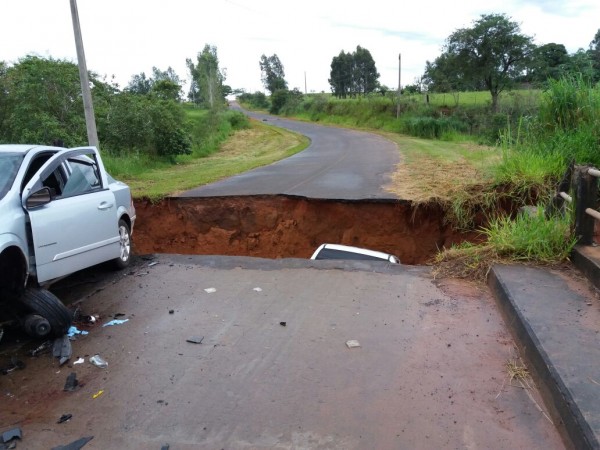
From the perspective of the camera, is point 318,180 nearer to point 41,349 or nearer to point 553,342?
point 41,349

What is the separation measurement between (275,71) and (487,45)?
282 ft

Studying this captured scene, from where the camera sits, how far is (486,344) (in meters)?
4.55

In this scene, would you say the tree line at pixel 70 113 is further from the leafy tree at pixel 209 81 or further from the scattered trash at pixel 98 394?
the leafy tree at pixel 209 81

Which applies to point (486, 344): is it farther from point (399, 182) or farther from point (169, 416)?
point (399, 182)

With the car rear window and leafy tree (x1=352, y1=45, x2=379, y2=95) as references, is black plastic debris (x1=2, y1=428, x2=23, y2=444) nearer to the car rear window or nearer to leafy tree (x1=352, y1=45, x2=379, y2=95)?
the car rear window

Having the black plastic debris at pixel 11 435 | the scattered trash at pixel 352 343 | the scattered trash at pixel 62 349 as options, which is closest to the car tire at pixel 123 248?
the scattered trash at pixel 62 349

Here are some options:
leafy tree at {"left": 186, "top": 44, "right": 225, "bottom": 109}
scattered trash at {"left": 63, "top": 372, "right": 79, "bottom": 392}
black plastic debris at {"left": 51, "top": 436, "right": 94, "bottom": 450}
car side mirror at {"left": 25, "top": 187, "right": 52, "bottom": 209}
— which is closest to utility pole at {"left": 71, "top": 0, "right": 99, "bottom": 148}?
car side mirror at {"left": 25, "top": 187, "right": 52, "bottom": 209}

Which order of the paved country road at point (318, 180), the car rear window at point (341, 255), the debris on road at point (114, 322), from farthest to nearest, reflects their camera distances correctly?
the paved country road at point (318, 180)
the car rear window at point (341, 255)
the debris on road at point (114, 322)

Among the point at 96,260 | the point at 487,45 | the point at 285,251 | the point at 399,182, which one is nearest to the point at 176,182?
the point at 285,251

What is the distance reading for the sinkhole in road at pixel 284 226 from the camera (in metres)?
10.6

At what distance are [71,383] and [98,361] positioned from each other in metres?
0.38

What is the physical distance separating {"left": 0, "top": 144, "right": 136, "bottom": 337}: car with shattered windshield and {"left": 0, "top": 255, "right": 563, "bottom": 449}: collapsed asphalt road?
0.50m

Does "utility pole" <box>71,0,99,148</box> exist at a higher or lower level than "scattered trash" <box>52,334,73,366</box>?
higher

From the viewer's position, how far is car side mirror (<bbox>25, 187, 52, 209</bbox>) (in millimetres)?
4895
